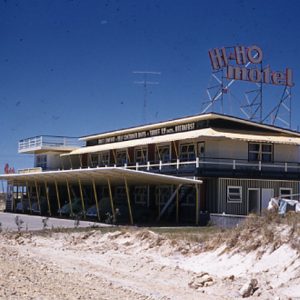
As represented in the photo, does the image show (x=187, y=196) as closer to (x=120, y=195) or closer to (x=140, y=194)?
(x=140, y=194)

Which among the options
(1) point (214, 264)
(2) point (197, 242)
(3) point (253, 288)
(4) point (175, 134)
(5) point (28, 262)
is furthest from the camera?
(4) point (175, 134)

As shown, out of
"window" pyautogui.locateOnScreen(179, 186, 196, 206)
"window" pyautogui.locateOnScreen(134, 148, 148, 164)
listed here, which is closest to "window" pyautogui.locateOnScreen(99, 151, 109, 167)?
"window" pyautogui.locateOnScreen(134, 148, 148, 164)

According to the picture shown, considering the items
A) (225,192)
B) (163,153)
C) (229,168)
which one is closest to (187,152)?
(163,153)

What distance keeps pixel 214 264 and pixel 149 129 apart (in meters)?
29.3

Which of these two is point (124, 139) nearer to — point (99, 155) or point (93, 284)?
point (99, 155)

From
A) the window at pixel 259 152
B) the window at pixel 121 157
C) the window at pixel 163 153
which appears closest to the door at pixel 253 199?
the window at pixel 259 152

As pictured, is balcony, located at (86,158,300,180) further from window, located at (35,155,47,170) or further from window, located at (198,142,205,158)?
window, located at (35,155,47,170)

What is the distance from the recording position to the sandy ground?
581 inches

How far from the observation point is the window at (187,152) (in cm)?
4112

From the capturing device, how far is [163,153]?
4456 cm

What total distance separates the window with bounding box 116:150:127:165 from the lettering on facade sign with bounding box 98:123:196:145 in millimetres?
1296

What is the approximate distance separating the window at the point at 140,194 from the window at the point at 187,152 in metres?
3.99

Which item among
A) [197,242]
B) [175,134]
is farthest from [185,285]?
[175,134]

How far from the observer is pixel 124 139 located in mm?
50844
